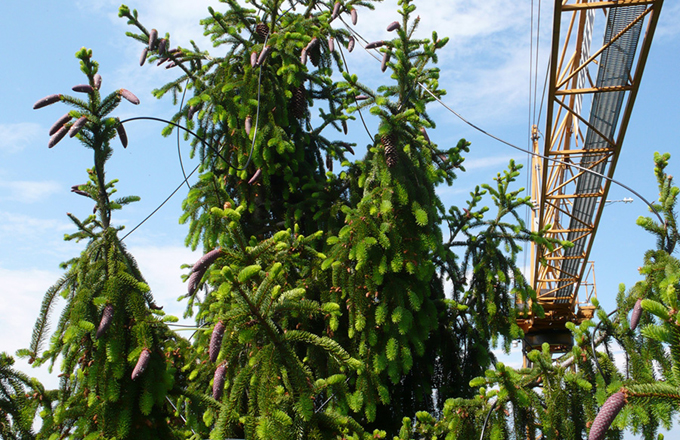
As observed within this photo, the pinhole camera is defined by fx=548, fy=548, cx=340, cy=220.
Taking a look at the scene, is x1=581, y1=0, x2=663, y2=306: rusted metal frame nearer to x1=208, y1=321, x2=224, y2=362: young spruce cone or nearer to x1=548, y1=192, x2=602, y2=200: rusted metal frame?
x1=548, y1=192, x2=602, y2=200: rusted metal frame

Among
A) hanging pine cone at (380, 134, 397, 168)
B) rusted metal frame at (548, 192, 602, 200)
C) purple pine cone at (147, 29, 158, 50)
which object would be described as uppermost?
rusted metal frame at (548, 192, 602, 200)

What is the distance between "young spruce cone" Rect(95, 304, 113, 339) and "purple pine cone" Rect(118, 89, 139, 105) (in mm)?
1090

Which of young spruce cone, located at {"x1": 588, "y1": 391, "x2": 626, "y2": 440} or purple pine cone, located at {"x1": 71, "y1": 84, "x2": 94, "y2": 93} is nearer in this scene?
young spruce cone, located at {"x1": 588, "y1": 391, "x2": 626, "y2": 440}

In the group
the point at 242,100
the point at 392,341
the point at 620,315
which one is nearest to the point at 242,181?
the point at 242,100

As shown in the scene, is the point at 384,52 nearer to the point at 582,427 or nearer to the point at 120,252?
the point at 120,252

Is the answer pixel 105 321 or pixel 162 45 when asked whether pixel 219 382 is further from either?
pixel 162 45

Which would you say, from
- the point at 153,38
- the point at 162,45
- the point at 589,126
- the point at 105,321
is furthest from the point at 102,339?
the point at 589,126

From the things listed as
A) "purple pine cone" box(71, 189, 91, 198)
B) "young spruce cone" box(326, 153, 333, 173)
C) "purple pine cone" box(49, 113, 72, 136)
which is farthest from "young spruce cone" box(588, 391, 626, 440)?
"young spruce cone" box(326, 153, 333, 173)

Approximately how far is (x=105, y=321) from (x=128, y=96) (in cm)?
120

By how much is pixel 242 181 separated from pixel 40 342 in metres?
2.79

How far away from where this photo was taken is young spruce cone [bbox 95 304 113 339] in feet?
9.12

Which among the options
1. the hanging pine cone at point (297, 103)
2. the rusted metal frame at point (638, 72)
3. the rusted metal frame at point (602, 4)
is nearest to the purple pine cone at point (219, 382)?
the hanging pine cone at point (297, 103)

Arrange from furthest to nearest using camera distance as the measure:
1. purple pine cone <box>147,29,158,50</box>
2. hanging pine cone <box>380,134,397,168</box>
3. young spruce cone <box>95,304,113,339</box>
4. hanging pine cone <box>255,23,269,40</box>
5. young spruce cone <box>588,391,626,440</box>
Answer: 1. hanging pine cone <box>255,23,269,40</box>
2. purple pine cone <box>147,29,158,50</box>
3. hanging pine cone <box>380,134,397,168</box>
4. young spruce cone <box>95,304,113,339</box>
5. young spruce cone <box>588,391,626,440</box>

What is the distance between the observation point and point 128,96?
9.77ft
